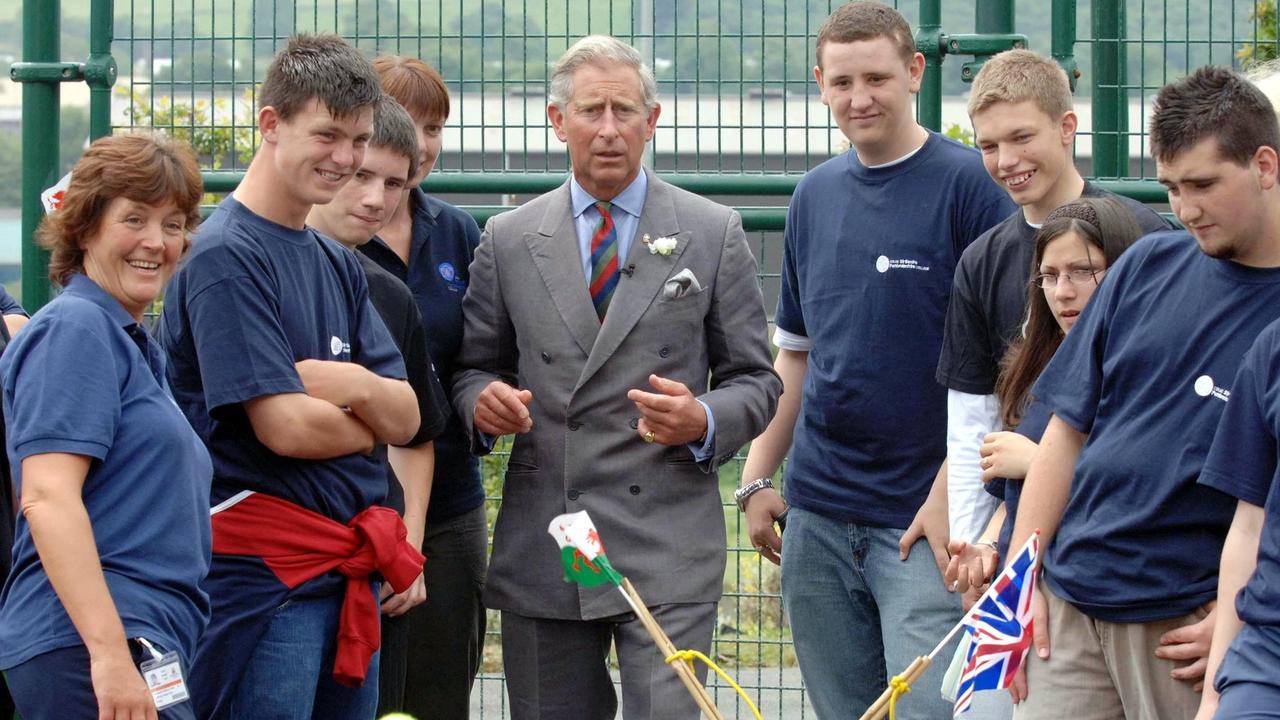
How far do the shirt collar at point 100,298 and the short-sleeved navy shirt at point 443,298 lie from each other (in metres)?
1.15

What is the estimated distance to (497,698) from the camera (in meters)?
6.12

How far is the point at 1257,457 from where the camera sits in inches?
115

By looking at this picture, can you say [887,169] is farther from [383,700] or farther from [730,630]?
[730,630]

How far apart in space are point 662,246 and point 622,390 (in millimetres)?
371

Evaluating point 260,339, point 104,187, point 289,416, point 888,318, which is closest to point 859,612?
point 888,318

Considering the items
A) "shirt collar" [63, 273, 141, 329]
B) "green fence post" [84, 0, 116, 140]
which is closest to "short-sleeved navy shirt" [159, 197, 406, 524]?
"shirt collar" [63, 273, 141, 329]

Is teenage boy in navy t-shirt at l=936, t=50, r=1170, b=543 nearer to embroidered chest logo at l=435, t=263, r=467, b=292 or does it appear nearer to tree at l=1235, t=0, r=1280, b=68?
embroidered chest logo at l=435, t=263, r=467, b=292

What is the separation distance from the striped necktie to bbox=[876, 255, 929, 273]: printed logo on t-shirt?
2.16 feet

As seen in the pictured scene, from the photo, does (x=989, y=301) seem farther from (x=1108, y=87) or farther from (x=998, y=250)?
(x=1108, y=87)

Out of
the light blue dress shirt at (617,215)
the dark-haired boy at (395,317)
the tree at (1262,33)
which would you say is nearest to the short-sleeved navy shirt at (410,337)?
the dark-haired boy at (395,317)

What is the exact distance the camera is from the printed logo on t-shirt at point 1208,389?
308 cm

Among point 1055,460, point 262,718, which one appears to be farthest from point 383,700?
point 1055,460

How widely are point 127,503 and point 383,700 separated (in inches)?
49.0

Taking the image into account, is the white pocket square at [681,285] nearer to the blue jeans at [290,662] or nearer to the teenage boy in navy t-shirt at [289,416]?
the teenage boy in navy t-shirt at [289,416]
